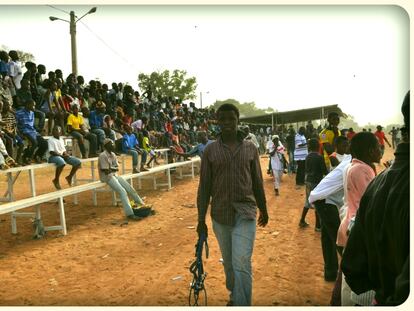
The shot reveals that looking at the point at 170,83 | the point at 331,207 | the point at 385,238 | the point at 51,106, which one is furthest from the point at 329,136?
the point at 170,83

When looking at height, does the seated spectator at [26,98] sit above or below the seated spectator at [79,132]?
above

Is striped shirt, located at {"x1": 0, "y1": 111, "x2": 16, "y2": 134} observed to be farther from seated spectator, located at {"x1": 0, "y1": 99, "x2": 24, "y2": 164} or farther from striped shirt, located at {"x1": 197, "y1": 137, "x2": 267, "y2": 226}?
striped shirt, located at {"x1": 197, "y1": 137, "x2": 267, "y2": 226}

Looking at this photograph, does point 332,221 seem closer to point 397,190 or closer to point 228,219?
point 228,219

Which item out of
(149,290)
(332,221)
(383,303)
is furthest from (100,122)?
(383,303)

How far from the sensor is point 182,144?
17.0 m

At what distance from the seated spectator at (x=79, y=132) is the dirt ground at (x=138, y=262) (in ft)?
5.69

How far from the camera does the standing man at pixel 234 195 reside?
317 centimetres

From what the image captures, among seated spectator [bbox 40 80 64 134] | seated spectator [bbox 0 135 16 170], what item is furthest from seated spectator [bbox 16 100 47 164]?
seated spectator [bbox 40 80 64 134]

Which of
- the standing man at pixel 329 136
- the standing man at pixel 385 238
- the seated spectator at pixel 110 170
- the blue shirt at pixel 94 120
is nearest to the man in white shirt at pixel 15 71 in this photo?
the blue shirt at pixel 94 120

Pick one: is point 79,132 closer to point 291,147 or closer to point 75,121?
point 75,121

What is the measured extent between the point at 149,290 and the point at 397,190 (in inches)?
137

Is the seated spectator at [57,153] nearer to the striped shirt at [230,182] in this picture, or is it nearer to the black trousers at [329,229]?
the striped shirt at [230,182]

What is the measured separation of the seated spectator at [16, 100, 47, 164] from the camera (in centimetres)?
803

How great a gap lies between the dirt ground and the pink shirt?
1.20m
